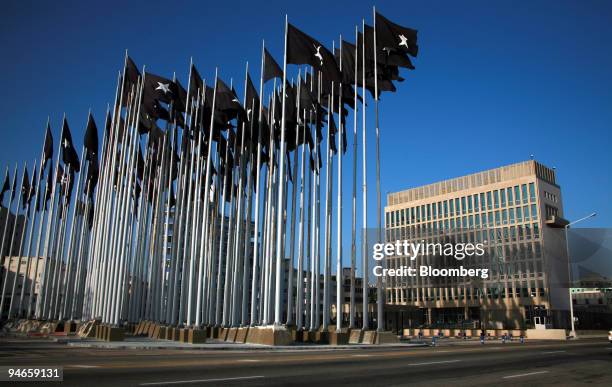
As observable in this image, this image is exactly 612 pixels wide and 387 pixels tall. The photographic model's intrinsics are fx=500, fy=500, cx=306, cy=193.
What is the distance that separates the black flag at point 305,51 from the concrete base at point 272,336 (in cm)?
1483

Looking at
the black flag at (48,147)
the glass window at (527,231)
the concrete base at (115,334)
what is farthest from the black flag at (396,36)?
the glass window at (527,231)

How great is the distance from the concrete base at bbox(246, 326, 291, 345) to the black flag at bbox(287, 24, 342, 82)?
14.8m

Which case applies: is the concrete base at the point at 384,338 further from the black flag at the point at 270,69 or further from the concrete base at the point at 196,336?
the black flag at the point at 270,69

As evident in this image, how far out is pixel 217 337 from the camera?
32.5 metres

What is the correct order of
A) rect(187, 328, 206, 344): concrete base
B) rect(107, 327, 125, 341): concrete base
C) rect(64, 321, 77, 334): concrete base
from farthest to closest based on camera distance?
rect(64, 321, 77, 334): concrete base → rect(107, 327, 125, 341): concrete base → rect(187, 328, 206, 344): concrete base

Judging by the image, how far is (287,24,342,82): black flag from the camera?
28703mm

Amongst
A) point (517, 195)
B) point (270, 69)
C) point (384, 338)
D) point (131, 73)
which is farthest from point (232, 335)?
point (517, 195)

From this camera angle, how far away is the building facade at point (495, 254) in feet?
288

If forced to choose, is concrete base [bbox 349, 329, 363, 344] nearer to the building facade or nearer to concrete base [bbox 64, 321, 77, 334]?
concrete base [bbox 64, 321, 77, 334]

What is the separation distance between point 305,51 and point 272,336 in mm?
15921

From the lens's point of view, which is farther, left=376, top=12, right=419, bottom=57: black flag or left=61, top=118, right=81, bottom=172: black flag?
left=61, top=118, right=81, bottom=172: black flag

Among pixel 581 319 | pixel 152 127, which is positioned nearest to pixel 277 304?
pixel 152 127

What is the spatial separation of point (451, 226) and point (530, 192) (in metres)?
17.3

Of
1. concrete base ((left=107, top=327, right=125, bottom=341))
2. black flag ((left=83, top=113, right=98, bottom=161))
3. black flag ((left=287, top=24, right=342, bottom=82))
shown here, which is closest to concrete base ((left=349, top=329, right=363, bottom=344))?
concrete base ((left=107, top=327, right=125, bottom=341))
